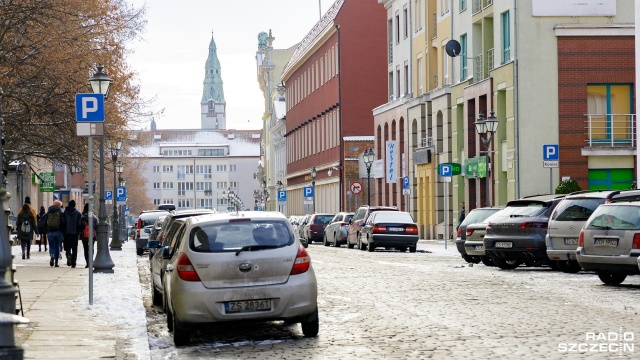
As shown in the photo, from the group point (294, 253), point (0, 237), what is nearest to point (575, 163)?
point (294, 253)

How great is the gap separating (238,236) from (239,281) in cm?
63

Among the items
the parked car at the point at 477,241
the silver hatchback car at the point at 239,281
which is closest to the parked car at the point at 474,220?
the parked car at the point at 477,241

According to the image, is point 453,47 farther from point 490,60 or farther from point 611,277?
point 611,277

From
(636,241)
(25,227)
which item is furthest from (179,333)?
(25,227)

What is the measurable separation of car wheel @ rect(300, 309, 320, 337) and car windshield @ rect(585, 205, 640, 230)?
8548 mm

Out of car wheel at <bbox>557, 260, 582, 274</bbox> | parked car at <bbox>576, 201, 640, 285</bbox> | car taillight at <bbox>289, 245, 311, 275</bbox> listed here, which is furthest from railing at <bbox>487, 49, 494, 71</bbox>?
car taillight at <bbox>289, 245, 311, 275</bbox>

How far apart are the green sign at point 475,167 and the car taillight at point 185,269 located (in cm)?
3635

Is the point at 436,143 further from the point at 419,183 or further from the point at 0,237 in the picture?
the point at 0,237

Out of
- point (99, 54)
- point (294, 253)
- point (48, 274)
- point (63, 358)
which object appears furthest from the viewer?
point (99, 54)

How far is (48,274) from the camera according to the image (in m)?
28.5

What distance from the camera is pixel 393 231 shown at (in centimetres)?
4466

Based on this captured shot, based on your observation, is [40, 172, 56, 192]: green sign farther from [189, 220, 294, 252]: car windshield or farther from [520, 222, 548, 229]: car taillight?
[189, 220, 294, 252]: car windshield

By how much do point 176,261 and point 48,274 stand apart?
48.5ft

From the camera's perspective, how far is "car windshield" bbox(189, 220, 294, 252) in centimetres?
1439
